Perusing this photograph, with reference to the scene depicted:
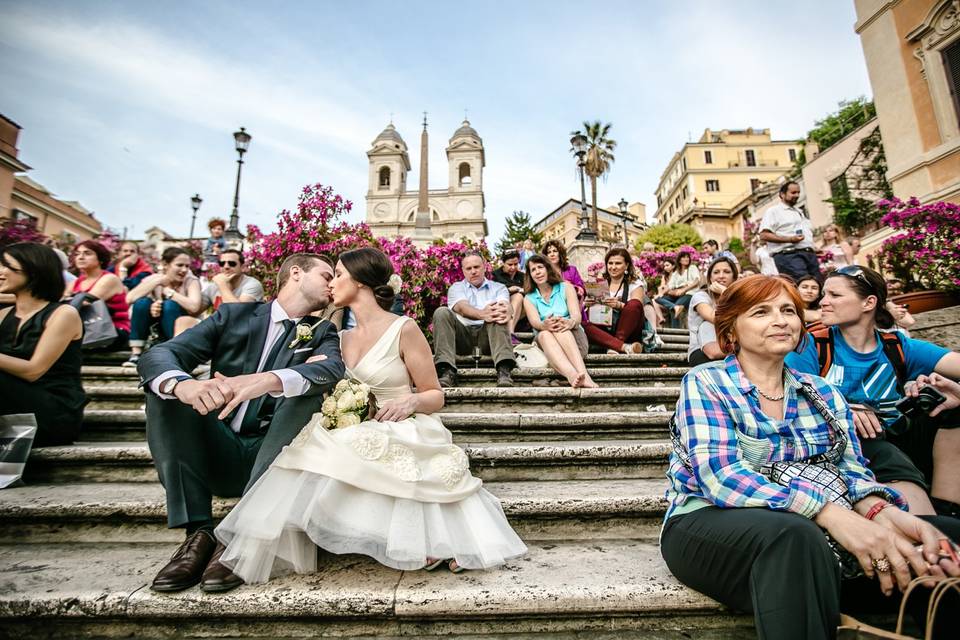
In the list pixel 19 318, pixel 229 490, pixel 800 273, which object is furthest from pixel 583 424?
pixel 800 273

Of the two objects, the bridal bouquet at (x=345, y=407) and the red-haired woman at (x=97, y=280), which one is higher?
the red-haired woman at (x=97, y=280)

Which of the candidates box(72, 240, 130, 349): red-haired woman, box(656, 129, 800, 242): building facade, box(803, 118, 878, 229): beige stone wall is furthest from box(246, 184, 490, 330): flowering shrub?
box(656, 129, 800, 242): building facade

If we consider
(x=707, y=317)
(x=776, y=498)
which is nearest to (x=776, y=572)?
(x=776, y=498)

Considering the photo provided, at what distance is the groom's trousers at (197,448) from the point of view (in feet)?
5.97

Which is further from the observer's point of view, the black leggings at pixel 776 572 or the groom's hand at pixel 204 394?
the groom's hand at pixel 204 394

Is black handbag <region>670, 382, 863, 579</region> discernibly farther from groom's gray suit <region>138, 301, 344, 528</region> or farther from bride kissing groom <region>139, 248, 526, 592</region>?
groom's gray suit <region>138, 301, 344, 528</region>

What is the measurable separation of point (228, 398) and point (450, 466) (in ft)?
3.23

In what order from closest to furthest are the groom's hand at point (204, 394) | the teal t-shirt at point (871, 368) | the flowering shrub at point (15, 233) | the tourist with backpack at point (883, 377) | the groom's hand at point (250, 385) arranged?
the groom's hand at point (204, 394)
the groom's hand at point (250, 385)
the tourist with backpack at point (883, 377)
the teal t-shirt at point (871, 368)
the flowering shrub at point (15, 233)

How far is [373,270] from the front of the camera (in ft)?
7.68

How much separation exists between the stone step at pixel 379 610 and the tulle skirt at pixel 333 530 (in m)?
0.09

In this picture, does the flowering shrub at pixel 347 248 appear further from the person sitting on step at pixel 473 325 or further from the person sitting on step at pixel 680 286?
the person sitting on step at pixel 680 286

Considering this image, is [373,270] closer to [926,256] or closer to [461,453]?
[461,453]

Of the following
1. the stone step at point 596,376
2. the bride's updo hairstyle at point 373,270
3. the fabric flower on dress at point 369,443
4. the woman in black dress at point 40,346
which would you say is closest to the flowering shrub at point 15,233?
the stone step at point 596,376

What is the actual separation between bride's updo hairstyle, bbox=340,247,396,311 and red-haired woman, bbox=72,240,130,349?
3.74m
